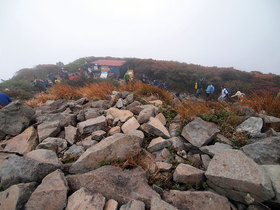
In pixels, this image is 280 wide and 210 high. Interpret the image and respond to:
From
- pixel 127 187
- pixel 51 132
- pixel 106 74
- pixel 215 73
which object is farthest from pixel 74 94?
pixel 215 73

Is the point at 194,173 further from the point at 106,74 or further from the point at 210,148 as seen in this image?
the point at 106,74

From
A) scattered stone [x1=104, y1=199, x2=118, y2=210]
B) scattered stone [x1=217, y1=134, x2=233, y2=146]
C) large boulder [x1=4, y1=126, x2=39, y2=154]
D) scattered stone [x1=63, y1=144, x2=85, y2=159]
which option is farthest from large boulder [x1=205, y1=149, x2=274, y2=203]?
large boulder [x1=4, y1=126, x2=39, y2=154]

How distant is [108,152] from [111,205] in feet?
2.65

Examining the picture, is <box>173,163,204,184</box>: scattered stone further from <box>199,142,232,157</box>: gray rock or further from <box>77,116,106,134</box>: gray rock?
<box>77,116,106,134</box>: gray rock

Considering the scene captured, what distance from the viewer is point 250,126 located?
2.99 metres

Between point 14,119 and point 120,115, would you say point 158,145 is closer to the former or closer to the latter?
point 120,115

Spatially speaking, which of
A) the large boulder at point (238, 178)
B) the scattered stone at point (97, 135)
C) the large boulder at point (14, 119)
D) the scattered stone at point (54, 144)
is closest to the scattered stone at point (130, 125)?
the scattered stone at point (97, 135)

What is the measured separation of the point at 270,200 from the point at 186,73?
1937 cm

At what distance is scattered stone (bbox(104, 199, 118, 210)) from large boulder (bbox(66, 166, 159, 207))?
9 centimetres

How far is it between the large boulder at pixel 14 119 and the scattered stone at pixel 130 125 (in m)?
2.71

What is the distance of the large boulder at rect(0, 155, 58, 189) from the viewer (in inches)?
76.9

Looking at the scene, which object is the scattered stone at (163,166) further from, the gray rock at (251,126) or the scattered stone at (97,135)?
the gray rock at (251,126)

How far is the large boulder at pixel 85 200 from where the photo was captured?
64.4 inches

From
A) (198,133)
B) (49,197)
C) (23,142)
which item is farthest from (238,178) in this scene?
(23,142)
